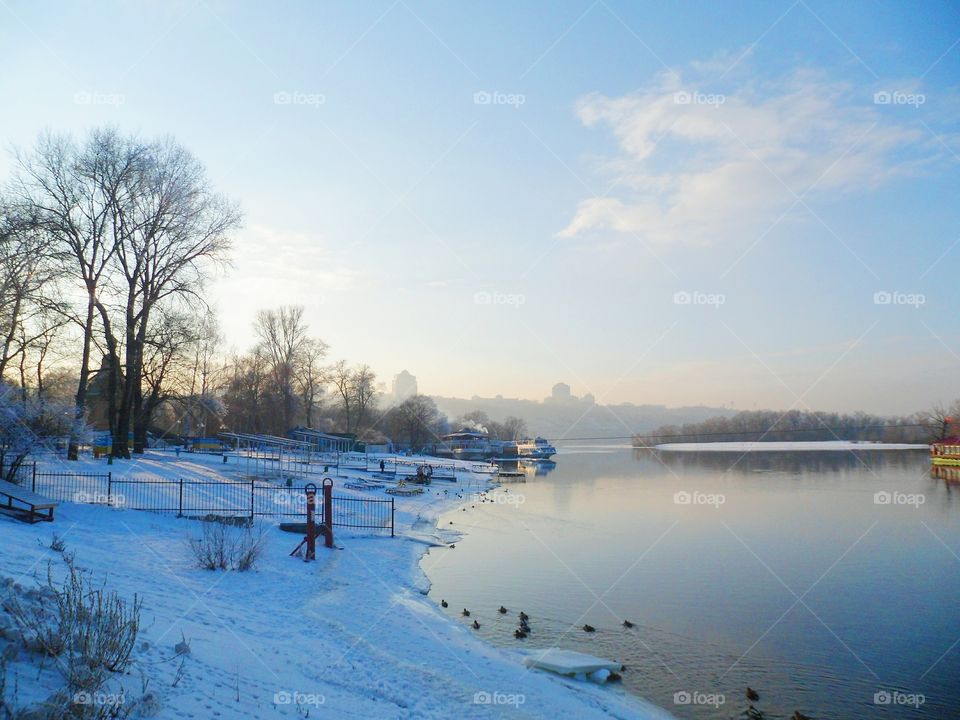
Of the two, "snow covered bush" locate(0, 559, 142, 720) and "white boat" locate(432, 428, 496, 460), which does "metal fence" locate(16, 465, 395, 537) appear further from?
"white boat" locate(432, 428, 496, 460)

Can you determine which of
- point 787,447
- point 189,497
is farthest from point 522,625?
point 787,447

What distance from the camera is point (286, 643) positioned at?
10750 millimetres

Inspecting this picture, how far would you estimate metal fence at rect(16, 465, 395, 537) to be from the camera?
2283cm

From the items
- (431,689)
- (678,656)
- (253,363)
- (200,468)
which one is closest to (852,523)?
(678,656)

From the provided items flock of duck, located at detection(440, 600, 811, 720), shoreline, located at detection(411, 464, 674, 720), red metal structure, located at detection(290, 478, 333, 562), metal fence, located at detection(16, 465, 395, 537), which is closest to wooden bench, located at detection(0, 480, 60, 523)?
metal fence, located at detection(16, 465, 395, 537)

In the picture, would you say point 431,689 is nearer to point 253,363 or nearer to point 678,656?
point 678,656

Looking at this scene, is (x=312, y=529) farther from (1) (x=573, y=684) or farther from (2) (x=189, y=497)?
(2) (x=189, y=497)

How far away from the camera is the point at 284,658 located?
32.3ft

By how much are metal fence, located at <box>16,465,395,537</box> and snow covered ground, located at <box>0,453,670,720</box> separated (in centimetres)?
377

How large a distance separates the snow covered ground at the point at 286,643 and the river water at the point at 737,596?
1.18 metres

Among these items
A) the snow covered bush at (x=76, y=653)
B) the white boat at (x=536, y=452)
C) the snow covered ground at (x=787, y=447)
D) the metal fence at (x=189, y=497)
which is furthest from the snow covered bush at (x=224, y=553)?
the snow covered ground at (x=787, y=447)

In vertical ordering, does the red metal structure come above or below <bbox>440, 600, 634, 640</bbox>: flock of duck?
above

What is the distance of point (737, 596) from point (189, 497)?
20016 mm

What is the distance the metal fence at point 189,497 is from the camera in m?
22.8
